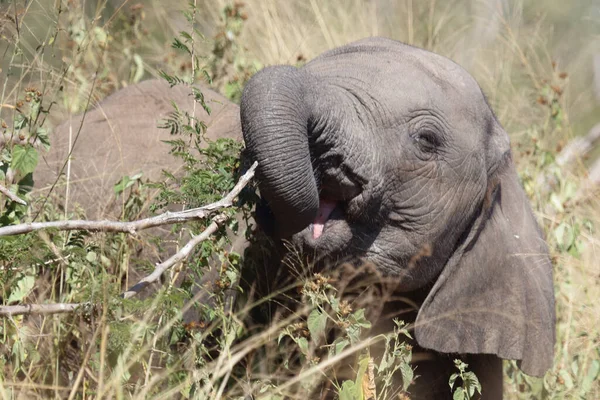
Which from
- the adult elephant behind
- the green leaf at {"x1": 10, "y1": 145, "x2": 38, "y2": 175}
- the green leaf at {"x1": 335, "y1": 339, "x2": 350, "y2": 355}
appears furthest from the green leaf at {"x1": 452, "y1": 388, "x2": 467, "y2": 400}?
the green leaf at {"x1": 10, "y1": 145, "x2": 38, "y2": 175}

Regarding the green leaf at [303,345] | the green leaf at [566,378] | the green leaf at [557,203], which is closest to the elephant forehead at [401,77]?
the green leaf at [303,345]

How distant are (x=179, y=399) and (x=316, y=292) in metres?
0.82

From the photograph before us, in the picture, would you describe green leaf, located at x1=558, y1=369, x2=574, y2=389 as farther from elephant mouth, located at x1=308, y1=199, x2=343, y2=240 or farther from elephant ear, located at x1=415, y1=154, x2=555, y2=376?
elephant mouth, located at x1=308, y1=199, x2=343, y2=240

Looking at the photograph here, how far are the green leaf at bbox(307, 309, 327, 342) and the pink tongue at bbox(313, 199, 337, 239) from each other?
0.37 metres

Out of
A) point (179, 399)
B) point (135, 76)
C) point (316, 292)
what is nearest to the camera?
point (316, 292)

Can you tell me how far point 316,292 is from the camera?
447 centimetres

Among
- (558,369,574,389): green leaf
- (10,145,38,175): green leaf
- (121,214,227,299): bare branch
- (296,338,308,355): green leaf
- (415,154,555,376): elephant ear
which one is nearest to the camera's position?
(121,214,227,299): bare branch

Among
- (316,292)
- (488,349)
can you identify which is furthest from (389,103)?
(488,349)

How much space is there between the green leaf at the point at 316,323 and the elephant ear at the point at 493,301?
2.85 ft

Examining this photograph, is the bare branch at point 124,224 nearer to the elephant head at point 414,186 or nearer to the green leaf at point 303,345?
the elephant head at point 414,186

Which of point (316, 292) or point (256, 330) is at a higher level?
point (316, 292)

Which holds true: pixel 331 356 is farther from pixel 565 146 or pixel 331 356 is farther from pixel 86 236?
pixel 565 146

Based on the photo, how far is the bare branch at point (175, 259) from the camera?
4.09 metres

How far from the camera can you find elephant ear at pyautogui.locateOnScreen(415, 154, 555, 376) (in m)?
5.22
